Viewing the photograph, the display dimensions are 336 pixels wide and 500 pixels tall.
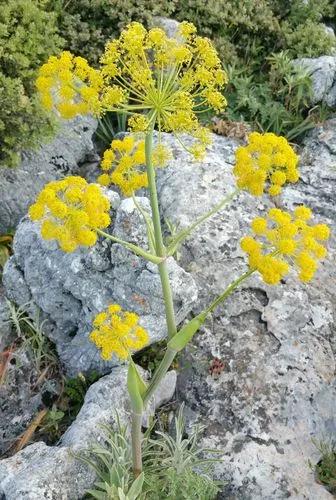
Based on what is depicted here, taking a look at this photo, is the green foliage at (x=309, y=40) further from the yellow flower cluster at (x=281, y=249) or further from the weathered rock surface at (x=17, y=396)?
the yellow flower cluster at (x=281, y=249)

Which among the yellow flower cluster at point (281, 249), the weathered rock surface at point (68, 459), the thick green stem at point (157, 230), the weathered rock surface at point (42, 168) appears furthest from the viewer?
the weathered rock surface at point (42, 168)

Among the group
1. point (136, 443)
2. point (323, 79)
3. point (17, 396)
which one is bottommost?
point (17, 396)

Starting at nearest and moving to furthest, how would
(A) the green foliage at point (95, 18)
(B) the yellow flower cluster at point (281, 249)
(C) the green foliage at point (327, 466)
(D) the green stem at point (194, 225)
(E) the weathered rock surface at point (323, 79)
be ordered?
(B) the yellow flower cluster at point (281, 249), (D) the green stem at point (194, 225), (C) the green foliage at point (327, 466), (A) the green foliage at point (95, 18), (E) the weathered rock surface at point (323, 79)

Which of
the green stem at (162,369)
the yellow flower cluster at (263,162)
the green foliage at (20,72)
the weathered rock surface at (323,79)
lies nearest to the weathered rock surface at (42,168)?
the green foliage at (20,72)

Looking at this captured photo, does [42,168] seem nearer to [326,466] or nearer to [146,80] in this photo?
[146,80]

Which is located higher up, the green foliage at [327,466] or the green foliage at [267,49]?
the green foliage at [267,49]

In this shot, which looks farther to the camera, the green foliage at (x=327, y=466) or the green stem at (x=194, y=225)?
the green foliage at (x=327, y=466)

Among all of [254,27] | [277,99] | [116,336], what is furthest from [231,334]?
[254,27]
